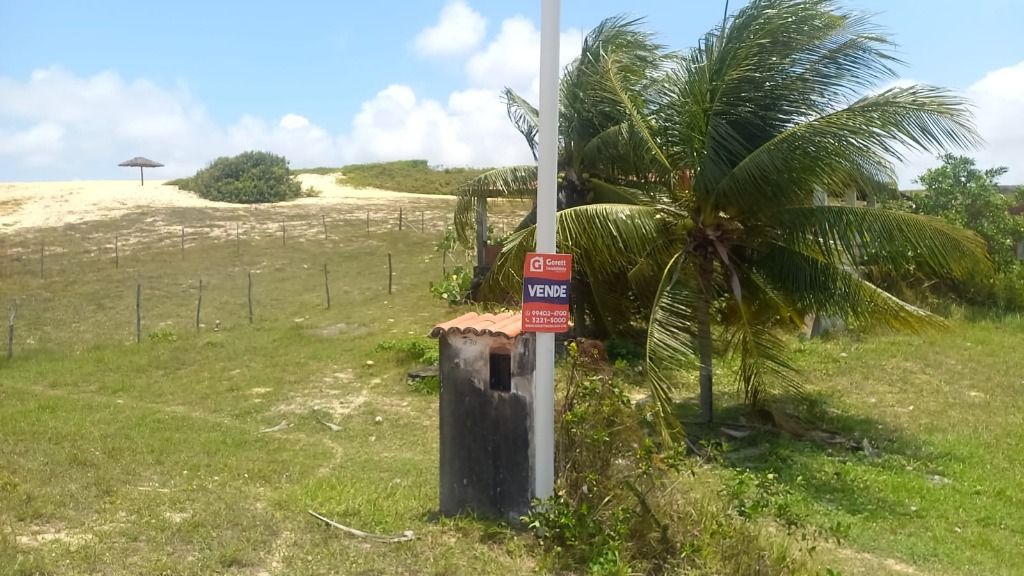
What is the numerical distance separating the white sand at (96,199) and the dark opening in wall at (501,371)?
31436 mm

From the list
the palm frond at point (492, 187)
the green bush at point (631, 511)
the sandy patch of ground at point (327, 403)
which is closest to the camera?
the green bush at point (631, 511)

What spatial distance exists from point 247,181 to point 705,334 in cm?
3624

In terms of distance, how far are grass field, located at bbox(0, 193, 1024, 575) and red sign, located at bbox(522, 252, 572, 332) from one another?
4.53 feet

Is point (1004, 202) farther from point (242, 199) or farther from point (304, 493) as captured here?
point (242, 199)

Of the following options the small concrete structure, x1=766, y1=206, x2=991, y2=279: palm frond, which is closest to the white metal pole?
the small concrete structure

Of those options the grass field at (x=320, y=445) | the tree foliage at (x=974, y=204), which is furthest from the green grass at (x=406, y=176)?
the tree foliage at (x=974, y=204)

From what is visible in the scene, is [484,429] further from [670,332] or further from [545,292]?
[670,332]

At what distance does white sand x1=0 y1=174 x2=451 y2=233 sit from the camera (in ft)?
114

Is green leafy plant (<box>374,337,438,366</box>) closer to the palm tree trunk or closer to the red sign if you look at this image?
the palm tree trunk

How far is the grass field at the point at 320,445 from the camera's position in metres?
5.14

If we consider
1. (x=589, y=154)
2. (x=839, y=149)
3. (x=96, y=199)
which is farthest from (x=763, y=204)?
(x=96, y=199)

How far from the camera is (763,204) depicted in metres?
8.98

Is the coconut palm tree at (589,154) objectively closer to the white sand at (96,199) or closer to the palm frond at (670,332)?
the palm frond at (670,332)

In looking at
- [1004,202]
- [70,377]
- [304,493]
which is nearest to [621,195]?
[304,493]
